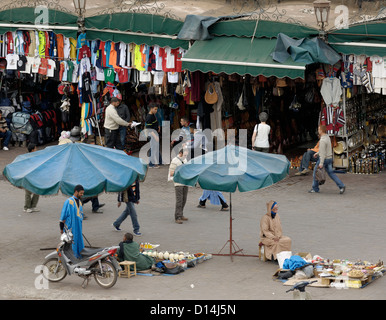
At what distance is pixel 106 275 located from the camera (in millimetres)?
13398

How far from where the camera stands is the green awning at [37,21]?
932 inches

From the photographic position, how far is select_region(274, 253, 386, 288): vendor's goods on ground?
13375mm

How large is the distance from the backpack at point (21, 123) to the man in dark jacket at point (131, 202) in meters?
9.16

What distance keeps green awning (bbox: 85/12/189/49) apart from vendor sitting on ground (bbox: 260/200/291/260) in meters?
8.37

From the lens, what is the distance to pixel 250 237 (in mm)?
16625

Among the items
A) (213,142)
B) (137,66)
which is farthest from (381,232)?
(137,66)

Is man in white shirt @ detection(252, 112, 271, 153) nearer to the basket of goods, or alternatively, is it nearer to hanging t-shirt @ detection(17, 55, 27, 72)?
hanging t-shirt @ detection(17, 55, 27, 72)

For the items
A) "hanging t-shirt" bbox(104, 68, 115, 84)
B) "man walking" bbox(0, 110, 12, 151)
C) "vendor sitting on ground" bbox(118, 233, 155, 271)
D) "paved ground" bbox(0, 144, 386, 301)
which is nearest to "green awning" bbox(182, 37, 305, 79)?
"paved ground" bbox(0, 144, 386, 301)

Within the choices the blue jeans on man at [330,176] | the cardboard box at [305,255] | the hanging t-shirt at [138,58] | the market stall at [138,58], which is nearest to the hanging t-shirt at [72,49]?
the market stall at [138,58]

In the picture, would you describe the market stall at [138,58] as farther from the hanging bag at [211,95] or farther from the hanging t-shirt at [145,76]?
the hanging bag at [211,95]

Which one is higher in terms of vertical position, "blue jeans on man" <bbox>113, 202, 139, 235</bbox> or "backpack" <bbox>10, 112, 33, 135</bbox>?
"backpack" <bbox>10, 112, 33, 135</bbox>

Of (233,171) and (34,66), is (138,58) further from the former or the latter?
(233,171)

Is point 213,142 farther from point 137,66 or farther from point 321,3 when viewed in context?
point 321,3

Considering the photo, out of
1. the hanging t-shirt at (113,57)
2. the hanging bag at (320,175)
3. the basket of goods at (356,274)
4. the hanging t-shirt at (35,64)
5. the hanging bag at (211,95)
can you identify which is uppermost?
the hanging t-shirt at (113,57)
